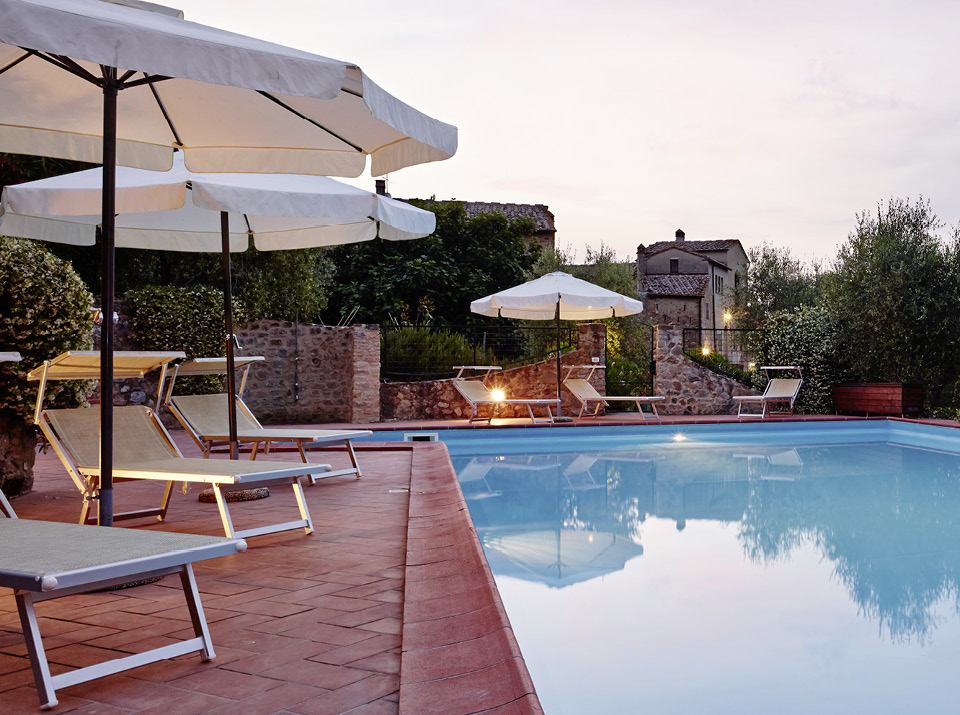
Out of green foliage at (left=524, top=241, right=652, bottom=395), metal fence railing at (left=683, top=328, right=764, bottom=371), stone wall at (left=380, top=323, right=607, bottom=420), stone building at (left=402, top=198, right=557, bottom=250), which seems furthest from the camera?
stone building at (left=402, top=198, right=557, bottom=250)

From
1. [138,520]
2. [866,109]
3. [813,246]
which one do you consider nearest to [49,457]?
[138,520]

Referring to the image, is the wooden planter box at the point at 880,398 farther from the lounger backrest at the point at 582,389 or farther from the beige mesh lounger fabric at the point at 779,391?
the lounger backrest at the point at 582,389

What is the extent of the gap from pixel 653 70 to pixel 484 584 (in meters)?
12.3

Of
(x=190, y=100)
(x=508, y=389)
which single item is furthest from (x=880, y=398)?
(x=190, y=100)

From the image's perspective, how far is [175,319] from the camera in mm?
11070

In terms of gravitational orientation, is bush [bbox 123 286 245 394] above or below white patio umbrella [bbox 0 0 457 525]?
below

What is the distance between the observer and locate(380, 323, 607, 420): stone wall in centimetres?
1297

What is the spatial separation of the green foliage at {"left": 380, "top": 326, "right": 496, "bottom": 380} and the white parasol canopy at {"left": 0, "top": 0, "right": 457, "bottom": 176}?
9.35 meters

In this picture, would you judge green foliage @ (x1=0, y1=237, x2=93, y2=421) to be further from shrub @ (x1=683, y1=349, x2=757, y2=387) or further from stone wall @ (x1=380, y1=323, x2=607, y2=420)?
shrub @ (x1=683, y1=349, x2=757, y2=387)

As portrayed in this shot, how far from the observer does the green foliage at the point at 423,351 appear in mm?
13820

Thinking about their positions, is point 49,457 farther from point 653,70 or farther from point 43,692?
point 653,70

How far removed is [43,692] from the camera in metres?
1.83

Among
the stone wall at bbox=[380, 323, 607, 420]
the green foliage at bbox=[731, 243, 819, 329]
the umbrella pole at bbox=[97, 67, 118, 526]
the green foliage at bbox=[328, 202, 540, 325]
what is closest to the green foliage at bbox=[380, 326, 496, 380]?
the stone wall at bbox=[380, 323, 607, 420]

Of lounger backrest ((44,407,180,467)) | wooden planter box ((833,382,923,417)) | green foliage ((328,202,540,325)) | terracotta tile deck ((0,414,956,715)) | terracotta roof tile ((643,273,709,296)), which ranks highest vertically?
terracotta roof tile ((643,273,709,296))
